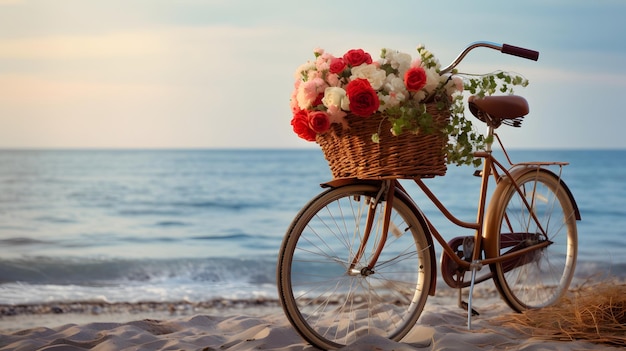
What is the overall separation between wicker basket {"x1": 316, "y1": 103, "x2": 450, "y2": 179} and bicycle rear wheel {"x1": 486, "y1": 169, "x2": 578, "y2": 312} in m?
0.95

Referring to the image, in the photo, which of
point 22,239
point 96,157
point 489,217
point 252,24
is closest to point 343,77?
point 489,217

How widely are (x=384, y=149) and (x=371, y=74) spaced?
13.5 inches

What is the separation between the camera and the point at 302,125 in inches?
138

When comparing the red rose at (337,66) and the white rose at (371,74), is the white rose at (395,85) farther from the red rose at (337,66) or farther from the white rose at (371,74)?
the red rose at (337,66)

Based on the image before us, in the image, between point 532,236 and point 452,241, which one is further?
point 532,236

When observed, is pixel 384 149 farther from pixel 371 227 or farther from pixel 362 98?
pixel 371 227

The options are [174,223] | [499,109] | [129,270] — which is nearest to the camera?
[499,109]

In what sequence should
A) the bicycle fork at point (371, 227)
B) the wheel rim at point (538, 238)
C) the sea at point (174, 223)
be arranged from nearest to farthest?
the bicycle fork at point (371, 227)
the wheel rim at point (538, 238)
the sea at point (174, 223)

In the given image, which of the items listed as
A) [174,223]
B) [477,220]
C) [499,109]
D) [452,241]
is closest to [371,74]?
[499,109]

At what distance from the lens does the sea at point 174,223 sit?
7160mm

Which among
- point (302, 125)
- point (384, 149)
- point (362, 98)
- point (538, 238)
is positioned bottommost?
point (538, 238)

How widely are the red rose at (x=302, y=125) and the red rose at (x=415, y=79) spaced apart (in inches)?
18.9

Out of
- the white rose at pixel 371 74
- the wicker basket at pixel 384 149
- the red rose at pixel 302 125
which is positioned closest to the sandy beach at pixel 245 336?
the wicker basket at pixel 384 149

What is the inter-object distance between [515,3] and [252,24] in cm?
710
